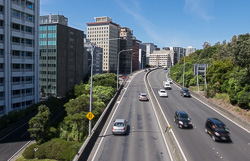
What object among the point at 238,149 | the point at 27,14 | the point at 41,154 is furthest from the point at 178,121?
the point at 27,14

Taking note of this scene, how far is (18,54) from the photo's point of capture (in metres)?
52.1

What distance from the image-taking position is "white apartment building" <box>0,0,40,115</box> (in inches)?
1858

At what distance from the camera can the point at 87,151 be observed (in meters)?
19.3

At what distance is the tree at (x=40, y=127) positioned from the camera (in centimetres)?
2819

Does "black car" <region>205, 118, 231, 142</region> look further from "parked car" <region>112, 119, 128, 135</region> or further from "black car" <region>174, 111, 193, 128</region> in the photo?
"parked car" <region>112, 119, 128, 135</region>

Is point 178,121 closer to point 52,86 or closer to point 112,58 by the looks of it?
point 52,86

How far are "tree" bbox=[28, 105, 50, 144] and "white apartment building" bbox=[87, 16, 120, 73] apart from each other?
149 m

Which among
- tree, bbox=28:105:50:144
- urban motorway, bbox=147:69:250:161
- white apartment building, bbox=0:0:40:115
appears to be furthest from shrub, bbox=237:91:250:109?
white apartment building, bbox=0:0:40:115

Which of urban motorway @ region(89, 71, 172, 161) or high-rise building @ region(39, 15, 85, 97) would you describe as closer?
urban motorway @ region(89, 71, 172, 161)

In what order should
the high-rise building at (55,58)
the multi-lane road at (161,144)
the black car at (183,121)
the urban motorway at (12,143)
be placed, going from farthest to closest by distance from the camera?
the high-rise building at (55,58), the urban motorway at (12,143), the black car at (183,121), the multi-lane road at (161,144)

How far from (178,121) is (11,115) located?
3185cm

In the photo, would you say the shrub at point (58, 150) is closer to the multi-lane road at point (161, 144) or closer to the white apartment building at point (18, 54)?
the multi-lane road at point (161, 144)

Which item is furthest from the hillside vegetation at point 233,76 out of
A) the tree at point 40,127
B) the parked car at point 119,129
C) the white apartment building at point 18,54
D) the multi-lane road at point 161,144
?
the white apartment building at point 18,54

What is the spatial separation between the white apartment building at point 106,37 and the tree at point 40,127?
149 meters
